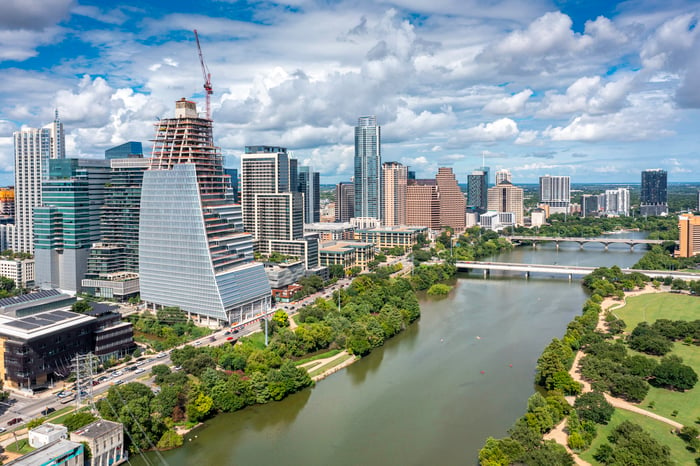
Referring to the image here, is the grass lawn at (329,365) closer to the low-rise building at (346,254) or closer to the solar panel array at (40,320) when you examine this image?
the solar panel array at (40,320)

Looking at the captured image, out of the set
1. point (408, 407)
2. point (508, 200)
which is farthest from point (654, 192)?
point (408, 407)

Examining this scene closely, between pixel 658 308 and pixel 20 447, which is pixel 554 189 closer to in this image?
pixel 658 308

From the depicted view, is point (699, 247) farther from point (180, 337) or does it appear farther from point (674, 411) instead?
point (180, 337)

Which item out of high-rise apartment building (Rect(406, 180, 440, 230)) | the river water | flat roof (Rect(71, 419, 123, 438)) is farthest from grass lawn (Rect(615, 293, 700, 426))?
high-rise apartment building (Rect(406, 180, 440, 230))

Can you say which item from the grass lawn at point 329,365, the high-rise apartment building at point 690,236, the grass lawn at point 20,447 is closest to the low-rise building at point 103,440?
the grass lawn at point 20,447

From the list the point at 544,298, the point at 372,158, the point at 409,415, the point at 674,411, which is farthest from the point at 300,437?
the point at 372,158

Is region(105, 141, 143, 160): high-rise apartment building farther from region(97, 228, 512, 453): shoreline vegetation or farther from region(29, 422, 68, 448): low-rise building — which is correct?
region(29, 422, 68, 448): low-rise building
